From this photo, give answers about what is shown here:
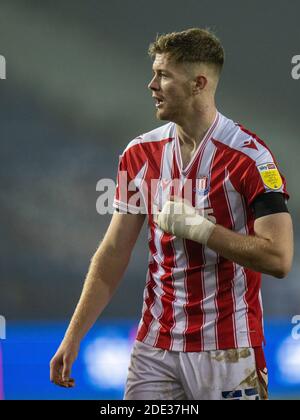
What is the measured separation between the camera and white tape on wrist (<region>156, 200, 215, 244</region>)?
2570 millimetres

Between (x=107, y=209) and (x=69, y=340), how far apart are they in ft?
7.35

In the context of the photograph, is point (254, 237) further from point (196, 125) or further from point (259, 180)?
point (196, 125)

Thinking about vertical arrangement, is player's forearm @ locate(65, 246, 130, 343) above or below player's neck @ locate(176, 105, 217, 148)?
below

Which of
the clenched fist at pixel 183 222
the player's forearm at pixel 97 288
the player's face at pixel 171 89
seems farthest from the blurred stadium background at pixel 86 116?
the clenched fist at pixel 183 222

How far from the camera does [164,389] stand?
2707 mm

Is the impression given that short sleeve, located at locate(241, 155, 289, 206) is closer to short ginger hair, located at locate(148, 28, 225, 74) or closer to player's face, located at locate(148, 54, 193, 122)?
player's face, located at locate(148, 54, 193, 122)

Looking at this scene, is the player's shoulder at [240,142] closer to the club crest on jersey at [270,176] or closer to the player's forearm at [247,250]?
the club crest on jersey at [270,176]

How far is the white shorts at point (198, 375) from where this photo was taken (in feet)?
8.66

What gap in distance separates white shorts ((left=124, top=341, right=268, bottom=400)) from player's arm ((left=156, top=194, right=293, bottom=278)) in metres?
0.29

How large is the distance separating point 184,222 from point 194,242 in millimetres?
120

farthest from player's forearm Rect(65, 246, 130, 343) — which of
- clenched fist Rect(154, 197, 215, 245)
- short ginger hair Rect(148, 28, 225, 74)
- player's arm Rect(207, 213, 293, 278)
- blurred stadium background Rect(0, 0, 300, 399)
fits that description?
blurred stadium background Rect(0, 0, 300, 399)

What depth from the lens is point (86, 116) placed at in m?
4.95
